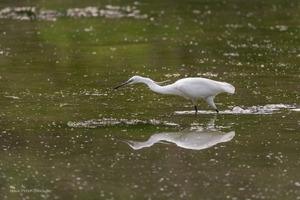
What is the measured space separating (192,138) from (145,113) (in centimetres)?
209

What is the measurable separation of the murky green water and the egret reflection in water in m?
0.03

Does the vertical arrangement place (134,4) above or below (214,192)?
below

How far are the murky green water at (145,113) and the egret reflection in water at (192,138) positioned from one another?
0.09 feet

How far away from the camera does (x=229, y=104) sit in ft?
53.5

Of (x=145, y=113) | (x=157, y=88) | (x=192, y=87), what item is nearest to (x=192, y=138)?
(x=192, y=87)

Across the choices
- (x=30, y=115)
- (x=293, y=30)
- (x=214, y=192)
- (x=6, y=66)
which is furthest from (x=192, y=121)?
(x=293, y=30)

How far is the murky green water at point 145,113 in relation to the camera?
11164 millimetres

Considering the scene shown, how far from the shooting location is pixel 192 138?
13.5 metres

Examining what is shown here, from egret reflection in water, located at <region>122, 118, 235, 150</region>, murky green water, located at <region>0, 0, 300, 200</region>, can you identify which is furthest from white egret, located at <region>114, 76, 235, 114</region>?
egret reflection in water, located at <region>122, 118, 235, 150</region>

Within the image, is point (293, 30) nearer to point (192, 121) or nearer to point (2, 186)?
point (192, 121)

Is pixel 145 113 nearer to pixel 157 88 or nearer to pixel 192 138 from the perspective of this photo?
pixel 157 88

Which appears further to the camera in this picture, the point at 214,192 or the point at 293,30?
the point at 293,30

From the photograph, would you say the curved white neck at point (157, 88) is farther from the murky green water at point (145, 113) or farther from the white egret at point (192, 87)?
the murky green water at point (145, 113)

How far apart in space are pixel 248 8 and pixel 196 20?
4254 millimetres
